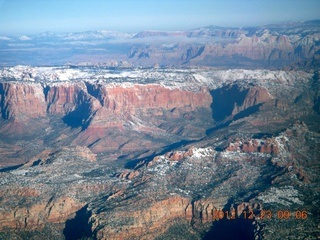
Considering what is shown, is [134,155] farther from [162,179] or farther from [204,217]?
[204,217]

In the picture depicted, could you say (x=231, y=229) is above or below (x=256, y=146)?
below

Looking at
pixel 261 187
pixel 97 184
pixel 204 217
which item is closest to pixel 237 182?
pixel 261 187

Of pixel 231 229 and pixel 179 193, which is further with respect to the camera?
pixel 179 193
